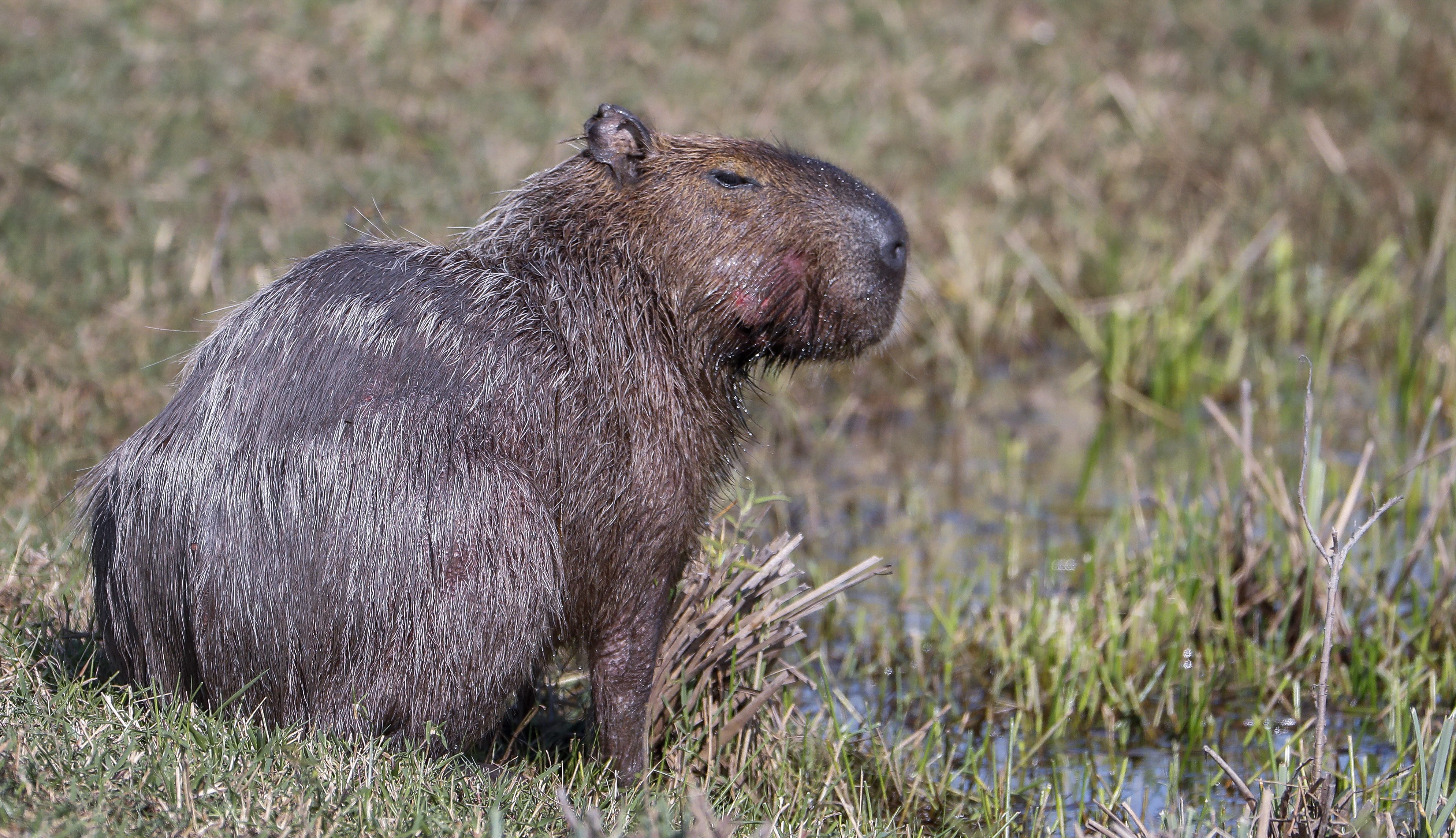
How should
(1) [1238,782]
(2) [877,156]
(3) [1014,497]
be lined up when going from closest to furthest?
(1) [1238,782] → (3) [1014,497] → (2) [877,156]

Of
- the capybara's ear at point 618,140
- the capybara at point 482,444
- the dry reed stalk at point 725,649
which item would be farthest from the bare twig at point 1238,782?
the capybara's ear at point 618,140

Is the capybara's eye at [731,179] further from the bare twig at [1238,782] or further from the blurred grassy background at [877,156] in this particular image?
the blurred grassy background at [877,156]

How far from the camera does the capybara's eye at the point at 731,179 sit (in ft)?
11.3

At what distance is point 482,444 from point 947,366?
425 cm

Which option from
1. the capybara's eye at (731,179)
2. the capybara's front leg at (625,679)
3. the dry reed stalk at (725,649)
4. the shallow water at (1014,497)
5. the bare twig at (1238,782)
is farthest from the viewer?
the shallow water at (1014,497)

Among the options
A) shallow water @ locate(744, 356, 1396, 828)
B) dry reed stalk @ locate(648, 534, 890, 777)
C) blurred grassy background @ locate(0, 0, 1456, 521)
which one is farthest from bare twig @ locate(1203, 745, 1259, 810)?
blurred grassy background @ locate(0, 0, 1456, 521)

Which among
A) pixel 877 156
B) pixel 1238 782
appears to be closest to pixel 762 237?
pixel 1238 782

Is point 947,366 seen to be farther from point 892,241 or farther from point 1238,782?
point 1238,782

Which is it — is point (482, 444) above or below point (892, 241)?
below

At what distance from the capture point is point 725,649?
3637mm

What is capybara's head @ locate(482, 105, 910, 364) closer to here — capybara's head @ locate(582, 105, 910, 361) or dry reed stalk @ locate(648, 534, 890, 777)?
capybara's head @ locate(582, 105, 910, 361)

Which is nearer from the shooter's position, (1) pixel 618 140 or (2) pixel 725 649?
(1) pixel 618 140

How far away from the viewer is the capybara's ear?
3.46 meters

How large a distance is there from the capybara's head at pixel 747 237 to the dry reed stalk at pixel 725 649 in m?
0.54
